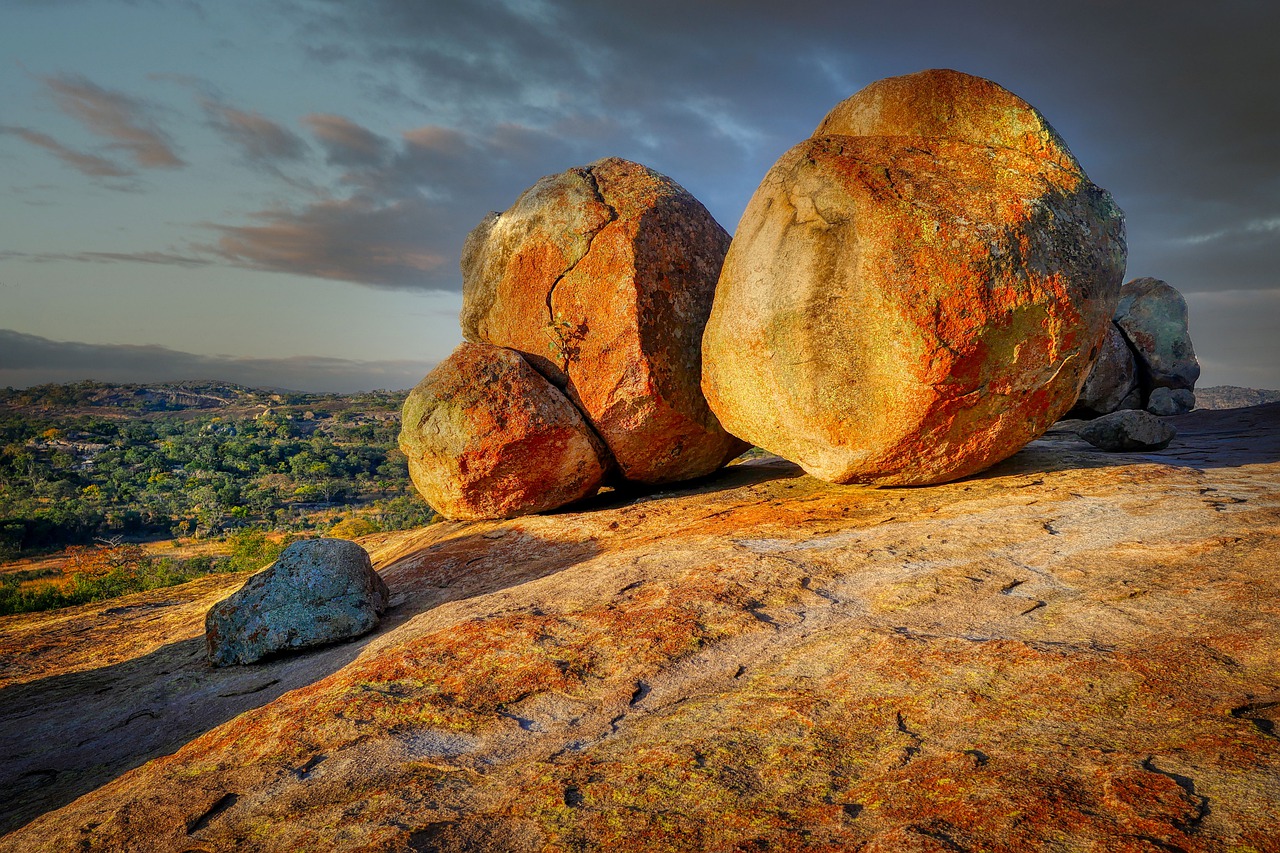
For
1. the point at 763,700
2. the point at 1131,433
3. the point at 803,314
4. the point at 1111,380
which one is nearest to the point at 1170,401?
the point at 1111,380

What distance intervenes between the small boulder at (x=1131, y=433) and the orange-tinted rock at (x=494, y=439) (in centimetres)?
850

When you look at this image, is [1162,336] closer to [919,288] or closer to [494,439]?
[919,288]

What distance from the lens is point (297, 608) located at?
8188mm

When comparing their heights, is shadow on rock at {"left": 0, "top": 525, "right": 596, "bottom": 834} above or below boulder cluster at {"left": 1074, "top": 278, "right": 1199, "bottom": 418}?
below

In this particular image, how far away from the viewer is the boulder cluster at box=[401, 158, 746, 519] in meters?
10.7

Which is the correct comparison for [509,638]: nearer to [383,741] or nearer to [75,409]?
[383,741]

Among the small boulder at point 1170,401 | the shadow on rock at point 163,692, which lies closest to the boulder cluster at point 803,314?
the shadow on rock at point 163,692

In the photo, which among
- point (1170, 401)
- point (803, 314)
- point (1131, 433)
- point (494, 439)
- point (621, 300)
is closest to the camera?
point (803, 314)

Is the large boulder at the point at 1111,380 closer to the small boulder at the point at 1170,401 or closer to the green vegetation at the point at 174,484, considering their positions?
the small boulder at the point at 1170,401

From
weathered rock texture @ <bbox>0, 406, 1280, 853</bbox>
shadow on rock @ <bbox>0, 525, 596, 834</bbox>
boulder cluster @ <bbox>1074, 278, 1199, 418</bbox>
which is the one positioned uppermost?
boulder cluster @ <bbox>1074, 278, 1199, 418</bbox>

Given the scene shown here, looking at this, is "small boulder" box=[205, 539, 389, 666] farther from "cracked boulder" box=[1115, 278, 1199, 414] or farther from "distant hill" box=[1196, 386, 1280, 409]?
"distant hill" box=[1196, 386, 1280, 409]

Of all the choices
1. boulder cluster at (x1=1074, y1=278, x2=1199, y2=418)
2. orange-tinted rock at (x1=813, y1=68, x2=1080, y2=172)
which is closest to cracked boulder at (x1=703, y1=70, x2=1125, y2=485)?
orange-tinted rock at (x1=813, y1=68, x2=1080, y2=172)

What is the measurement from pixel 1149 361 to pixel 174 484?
2002 inches

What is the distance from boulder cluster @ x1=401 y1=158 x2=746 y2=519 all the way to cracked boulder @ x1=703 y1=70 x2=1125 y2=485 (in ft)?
4.14
